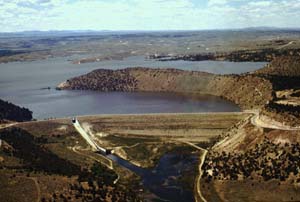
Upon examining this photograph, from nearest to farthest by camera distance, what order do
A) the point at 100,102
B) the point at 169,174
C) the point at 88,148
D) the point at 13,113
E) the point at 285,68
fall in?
the point at 169,174
the point at 88,148
the point at 13,113
the point at 100,102
the point at 285,68

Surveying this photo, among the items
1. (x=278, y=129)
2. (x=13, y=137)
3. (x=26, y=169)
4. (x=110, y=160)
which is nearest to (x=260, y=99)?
(x=278, y=129)

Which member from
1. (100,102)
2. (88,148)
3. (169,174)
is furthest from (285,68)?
(169,174)

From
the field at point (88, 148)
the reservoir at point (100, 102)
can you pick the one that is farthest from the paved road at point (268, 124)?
the reservoir at point (100, 102)

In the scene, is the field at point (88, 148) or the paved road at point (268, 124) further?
the paved road at point (268, 124)

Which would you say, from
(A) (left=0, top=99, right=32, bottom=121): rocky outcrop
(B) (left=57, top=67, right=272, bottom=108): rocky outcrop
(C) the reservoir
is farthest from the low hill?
(A) (left=0, top=99, right=32, bottom=121): rocky outcrop

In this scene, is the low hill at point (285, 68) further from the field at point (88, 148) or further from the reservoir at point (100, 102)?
the field at point (88, 148)

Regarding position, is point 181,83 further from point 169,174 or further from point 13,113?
point 169,174

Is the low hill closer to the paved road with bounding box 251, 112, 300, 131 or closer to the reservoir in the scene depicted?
the reservoir
